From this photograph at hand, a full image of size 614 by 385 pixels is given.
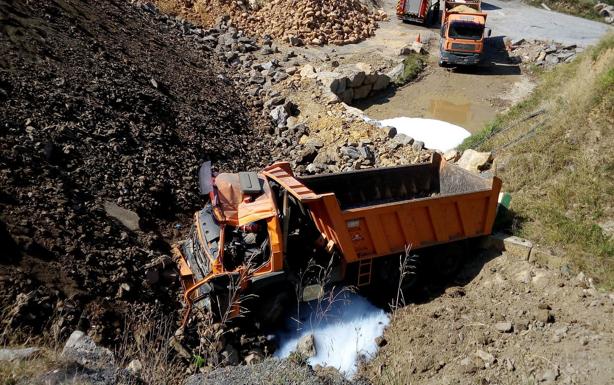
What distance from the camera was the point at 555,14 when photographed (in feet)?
85.6

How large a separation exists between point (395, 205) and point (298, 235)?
1.25m

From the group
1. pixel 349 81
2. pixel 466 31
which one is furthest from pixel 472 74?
pixel 349 81

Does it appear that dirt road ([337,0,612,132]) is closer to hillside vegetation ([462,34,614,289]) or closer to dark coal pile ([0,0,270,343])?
hillside vegetation ([462,34,614,289])

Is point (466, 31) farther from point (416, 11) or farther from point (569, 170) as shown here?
point (569, 170)

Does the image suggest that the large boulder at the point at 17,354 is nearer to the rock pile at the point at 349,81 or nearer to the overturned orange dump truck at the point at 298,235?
the overturned orange dump truck at the point at 298,235

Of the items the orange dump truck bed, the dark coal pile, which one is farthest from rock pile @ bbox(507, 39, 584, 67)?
the orange dump truck bed

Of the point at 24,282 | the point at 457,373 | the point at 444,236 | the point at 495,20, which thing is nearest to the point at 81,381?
the point at 24,282

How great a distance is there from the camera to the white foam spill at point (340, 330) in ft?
20.7

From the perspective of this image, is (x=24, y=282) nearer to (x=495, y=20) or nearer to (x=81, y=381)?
(x=81, y=381)

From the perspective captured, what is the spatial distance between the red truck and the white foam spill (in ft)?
57.3

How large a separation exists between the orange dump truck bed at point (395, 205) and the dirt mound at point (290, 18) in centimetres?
1073

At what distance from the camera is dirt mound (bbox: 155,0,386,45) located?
17.6 m

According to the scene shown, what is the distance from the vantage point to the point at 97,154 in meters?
8.37

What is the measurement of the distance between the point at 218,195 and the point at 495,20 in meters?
21.5
